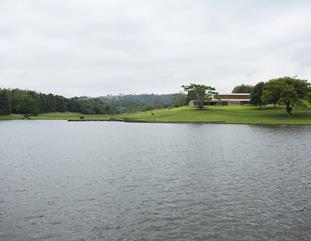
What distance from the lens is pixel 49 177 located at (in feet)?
105

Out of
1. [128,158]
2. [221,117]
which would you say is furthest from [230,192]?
[221,117]

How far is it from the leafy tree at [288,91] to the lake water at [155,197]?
78470mm

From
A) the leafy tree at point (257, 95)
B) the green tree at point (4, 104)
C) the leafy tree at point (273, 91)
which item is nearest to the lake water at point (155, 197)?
the leafy tree at point (273, 91)

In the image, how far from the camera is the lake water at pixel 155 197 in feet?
62.9

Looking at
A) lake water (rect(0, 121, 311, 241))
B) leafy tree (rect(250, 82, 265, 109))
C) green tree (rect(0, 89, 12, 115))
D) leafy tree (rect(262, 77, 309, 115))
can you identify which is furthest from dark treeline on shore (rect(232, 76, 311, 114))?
green tree (rect(0, 89, 12, 115))

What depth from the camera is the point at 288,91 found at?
392 ft

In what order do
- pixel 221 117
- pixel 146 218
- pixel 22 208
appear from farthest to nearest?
pixel 221 117 → pixel 22 208 → pixel 146 218

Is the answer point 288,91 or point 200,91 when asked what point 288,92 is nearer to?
point 288,91

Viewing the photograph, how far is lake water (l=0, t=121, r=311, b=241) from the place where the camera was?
62.9 ft

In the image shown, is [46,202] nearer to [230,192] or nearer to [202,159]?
[230,192]

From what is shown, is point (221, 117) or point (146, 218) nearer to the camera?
point (146, 218)

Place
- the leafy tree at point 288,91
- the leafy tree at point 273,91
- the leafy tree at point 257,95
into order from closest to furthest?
the leafy tree at point 288,91
the leafy tree at point 273,91
the leafy tree at point 257,95

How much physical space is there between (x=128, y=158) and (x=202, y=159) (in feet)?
26.7

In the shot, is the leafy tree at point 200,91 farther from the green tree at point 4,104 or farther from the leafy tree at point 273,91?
the green tree at point 4,104
